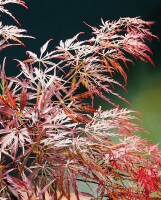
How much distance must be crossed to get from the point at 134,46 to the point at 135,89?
8.57ft

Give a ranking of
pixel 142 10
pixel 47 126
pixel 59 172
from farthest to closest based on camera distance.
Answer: pixel 142 10 → pixel 59 172 → pixel 47 126

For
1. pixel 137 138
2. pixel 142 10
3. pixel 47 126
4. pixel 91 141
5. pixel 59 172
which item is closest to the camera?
pixel 47 126

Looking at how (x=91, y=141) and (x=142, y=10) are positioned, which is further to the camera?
(x=142, y=10)

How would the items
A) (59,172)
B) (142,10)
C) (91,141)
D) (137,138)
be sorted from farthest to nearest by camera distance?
(142,10) < (137,138) < (91,141) < (59,172)

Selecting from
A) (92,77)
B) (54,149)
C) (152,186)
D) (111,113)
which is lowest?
(152,186)

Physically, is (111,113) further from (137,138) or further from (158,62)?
(158,62)

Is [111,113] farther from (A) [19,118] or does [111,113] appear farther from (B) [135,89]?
(B) [135,89]

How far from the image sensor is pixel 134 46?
1.69 meters

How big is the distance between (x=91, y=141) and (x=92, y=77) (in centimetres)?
29

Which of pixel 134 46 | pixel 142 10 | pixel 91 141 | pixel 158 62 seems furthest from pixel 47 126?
pixel 158 62

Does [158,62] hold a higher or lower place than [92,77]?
higher

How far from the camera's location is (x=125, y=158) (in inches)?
60.1

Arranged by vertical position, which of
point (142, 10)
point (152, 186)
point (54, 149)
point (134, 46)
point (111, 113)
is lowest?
point (152, 186)

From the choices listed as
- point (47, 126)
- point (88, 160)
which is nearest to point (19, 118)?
point (47, 126)
